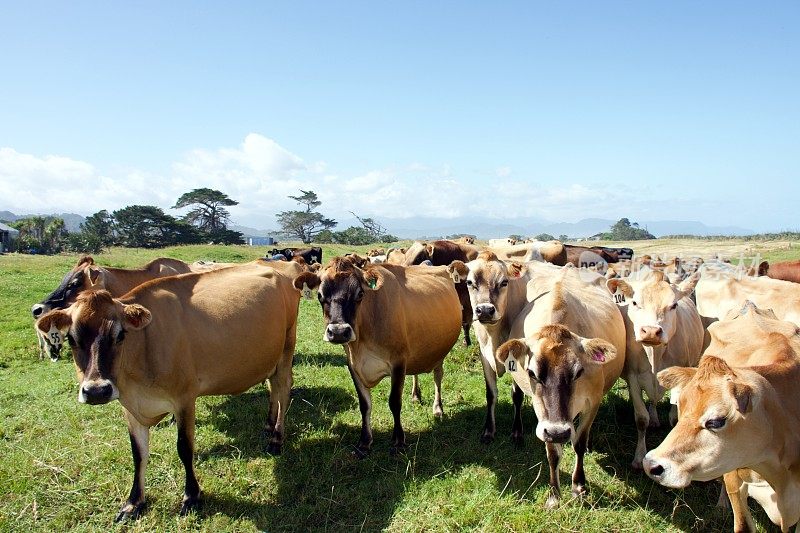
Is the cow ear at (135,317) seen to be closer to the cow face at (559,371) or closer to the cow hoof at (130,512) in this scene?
the cow hoof at (130,512)

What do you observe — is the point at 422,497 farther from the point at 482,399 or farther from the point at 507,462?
the point at 482,399

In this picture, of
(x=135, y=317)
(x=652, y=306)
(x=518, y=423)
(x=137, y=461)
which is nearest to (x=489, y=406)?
(x=518, y=423)

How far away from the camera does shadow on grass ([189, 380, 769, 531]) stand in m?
4.75

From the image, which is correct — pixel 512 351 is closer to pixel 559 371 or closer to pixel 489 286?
pixel 559 371

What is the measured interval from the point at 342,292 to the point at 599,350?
9.26ft

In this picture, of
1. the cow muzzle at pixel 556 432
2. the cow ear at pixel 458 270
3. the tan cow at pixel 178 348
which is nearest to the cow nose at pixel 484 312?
the cow ear at pixel 458 270

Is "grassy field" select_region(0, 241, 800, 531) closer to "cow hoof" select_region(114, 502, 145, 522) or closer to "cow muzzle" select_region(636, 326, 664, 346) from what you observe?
"cow hoof" select_region(114, 502, 145, 522)

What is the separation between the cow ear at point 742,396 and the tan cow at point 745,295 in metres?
4.37

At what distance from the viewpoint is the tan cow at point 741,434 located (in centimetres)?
323

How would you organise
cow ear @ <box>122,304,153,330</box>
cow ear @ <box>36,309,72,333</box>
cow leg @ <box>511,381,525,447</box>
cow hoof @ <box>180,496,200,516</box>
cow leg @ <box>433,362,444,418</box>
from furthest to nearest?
cow leg @ <box>433,362,444,418</box>, cow leg @ <box>511,381,525,447</box>, cow hoof @ <box>180,496,200,516</box>, cow ear @ <box>122,304,153,330</box>, cow ear @ <box>36,309,72,333</box>

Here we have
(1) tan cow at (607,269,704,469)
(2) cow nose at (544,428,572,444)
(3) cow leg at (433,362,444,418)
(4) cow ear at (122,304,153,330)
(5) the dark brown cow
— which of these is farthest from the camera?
(5) the dark brown cow

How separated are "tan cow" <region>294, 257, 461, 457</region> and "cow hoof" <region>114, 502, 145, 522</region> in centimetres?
226

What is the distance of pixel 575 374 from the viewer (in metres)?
4.25

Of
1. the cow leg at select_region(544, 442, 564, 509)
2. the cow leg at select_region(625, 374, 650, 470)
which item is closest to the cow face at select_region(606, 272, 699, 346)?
the cow leg at select_region(625, 374, 650, 470)
